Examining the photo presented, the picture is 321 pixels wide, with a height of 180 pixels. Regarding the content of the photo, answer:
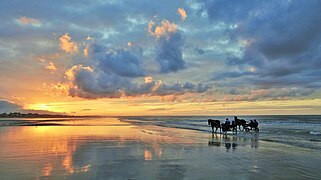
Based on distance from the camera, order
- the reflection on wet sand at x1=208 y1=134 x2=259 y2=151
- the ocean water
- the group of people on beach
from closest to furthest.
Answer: the reflection on wet sand at x1=208 y1=134 x2=259 y2=151, the ocean water, the group of people on beach

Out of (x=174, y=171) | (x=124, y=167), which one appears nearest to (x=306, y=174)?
(x=174, y=171)

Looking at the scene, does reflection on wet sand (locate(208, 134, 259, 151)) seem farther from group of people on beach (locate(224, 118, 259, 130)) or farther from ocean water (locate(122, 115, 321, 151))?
group of people on beach (locate(224, 118, 259, 130))

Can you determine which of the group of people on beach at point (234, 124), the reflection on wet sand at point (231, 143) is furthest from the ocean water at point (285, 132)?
the reflection on wet sand at point (231, 143)

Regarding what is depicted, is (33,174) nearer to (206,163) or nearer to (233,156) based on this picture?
(206,163)

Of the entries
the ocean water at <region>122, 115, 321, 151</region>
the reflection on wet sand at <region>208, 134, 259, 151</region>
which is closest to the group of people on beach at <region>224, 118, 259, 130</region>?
the ocean water at <region>122, 115, 321, 151</region>

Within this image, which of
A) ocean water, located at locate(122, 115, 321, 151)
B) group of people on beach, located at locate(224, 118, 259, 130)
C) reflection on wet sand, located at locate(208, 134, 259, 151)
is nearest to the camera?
reflection on wet sand, located at locate(208, 134, 259, 151)

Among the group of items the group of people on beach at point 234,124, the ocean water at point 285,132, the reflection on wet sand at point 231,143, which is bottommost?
the reflection on wet sand at point 231,143

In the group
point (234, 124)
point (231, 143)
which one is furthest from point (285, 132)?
point (231, 143)

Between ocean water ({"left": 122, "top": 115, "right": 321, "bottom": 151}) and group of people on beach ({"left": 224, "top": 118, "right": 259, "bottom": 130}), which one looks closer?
ocean water ({"left": 122, "top": 115, "right": 321, "bottom": 151})

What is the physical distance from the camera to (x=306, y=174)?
1023 centimetres

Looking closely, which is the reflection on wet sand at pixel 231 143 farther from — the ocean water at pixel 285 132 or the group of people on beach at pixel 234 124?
the group of people on beach at pixel 234 124

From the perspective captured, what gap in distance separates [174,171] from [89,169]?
2952 millimetres

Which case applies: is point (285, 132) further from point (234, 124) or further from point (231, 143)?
point (231, 143)

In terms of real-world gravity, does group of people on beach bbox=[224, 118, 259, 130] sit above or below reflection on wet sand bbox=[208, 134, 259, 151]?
above
